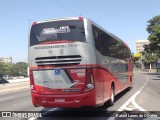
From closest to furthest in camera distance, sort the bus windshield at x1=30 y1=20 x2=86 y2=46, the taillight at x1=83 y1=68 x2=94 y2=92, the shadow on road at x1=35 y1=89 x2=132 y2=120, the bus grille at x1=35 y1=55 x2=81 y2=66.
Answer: the taillight at x1=83 y1=68 x2=94 y2=92
the bus grille at x1=35 y1=55 x2=81 y2=66
the bus windshield at x1=30 y1=20 x2=86 y2=46
the shadow on road at x1=35 y1=89 x2=132 y2=120

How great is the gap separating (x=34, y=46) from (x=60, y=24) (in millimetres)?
1231

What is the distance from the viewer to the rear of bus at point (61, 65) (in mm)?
10227

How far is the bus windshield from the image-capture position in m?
10.5

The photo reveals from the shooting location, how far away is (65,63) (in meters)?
10.4

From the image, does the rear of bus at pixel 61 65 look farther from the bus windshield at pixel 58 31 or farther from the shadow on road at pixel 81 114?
the shadow on road at pixel 81 114

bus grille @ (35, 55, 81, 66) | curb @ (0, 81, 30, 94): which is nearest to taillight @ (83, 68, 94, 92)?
bus grille @ (35, 55, 81, 66)

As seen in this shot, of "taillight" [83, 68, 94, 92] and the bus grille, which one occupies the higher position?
the bus grille

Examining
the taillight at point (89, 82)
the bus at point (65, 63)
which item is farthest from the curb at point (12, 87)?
the taillight at point (89, 82)

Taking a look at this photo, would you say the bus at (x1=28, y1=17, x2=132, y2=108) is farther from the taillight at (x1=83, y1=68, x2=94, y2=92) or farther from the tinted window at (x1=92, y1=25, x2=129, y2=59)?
the tinted window at (x1=92, y1=25, x2=129, y2=59)

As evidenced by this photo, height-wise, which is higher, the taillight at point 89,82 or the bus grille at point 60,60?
the bus grille at point 60,60

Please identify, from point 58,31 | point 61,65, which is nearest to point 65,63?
point 61,65

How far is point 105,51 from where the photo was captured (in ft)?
41.2

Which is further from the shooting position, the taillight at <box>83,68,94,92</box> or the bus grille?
the bus grille

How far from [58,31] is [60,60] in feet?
3.43
